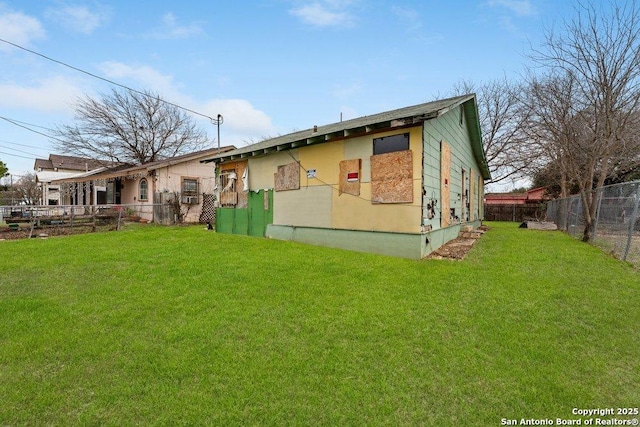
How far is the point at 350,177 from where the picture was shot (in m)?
7.80

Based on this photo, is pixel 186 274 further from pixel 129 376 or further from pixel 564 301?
pixel 564 301

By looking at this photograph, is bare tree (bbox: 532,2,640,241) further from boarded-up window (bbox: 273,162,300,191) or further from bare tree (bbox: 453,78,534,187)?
bare tree (bbox: 453,78,534,187)

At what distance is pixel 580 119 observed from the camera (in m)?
10.1

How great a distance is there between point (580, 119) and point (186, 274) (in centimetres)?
1280

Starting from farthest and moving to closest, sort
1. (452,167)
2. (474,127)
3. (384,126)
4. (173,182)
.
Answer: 1. (173,182)
2. (474,127)
3. (452,167)
4. (384,126)

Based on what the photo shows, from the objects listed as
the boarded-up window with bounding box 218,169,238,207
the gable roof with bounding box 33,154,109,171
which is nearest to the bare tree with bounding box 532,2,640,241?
the boarded-up window with bounding box 218,169,238,207

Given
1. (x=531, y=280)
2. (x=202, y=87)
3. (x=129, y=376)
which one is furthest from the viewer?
(x=202, y=87)

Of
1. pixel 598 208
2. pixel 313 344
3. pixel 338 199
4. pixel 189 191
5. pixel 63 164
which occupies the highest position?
pixel 63 164

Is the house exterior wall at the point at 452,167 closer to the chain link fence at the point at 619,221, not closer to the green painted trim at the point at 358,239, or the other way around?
the green painted trim at the point at 358,239

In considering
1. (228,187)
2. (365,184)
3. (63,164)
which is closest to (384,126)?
(365,184)

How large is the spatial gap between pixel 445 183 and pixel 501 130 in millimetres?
20113

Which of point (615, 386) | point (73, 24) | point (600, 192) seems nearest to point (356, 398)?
point (615, 386)

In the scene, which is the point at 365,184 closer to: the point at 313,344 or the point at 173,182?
the point at 313,344

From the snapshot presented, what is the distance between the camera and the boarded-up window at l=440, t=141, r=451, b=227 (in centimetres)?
828
